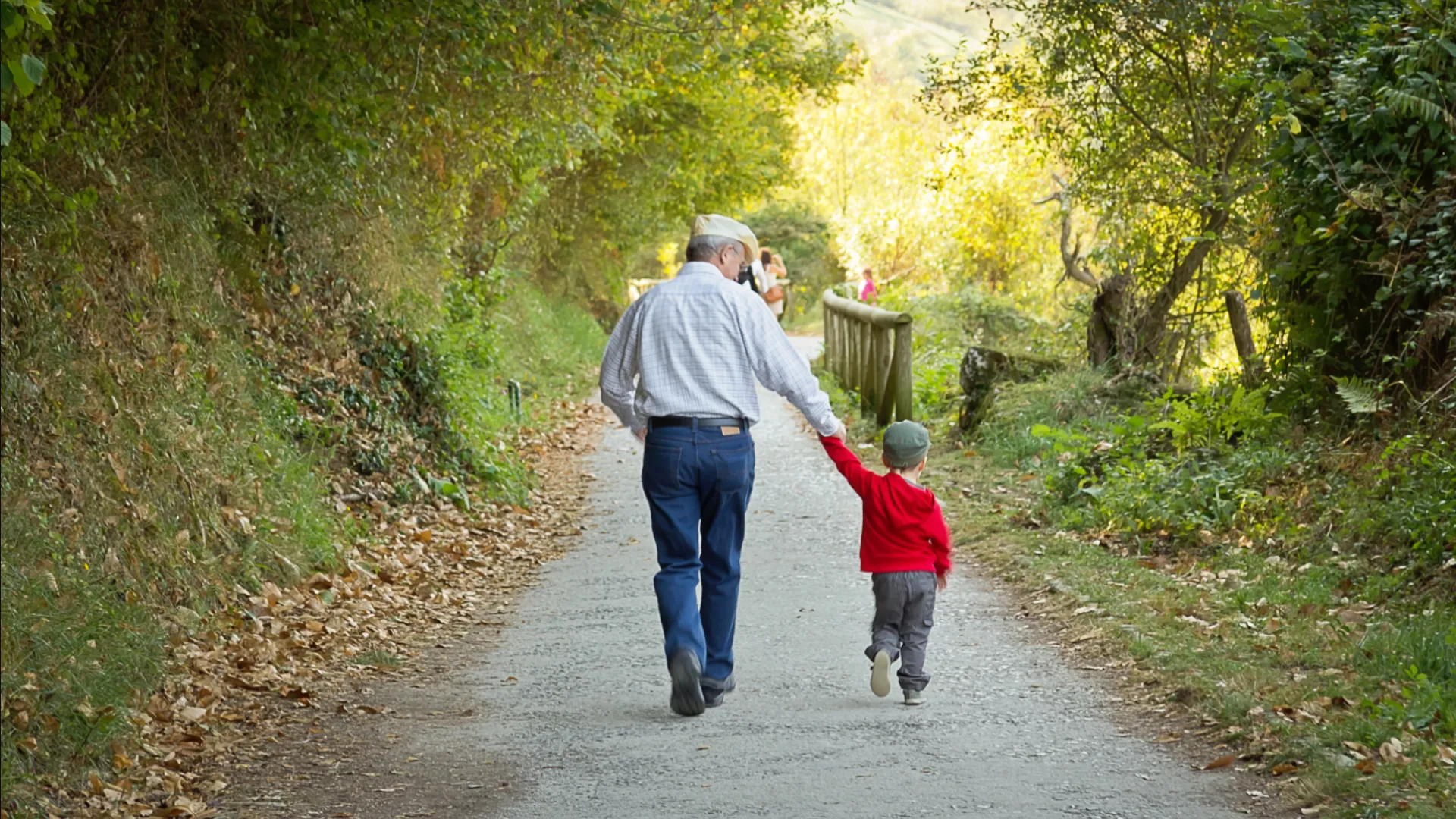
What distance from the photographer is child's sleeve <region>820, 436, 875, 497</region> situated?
5.97m

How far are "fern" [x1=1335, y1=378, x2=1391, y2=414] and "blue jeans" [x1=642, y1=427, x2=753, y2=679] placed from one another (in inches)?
168

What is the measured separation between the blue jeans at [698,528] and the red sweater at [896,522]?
1.42 ft

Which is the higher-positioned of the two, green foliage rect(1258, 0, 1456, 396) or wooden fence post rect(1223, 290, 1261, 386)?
green foliage rect(1258, 0, 1456, 396)

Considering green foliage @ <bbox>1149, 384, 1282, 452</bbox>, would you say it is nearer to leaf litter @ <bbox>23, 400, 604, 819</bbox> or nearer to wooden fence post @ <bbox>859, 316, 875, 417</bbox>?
leaf litter @ <bbox>23, 400, 604, 819</bbox>

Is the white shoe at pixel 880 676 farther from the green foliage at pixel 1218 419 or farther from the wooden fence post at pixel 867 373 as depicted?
→ the wooden fence post at pixel 867 373

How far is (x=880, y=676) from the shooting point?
19.9 feet

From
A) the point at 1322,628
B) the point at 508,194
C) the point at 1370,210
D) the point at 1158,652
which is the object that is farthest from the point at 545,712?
the point at 508,194

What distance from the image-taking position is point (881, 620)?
6180 millimetres

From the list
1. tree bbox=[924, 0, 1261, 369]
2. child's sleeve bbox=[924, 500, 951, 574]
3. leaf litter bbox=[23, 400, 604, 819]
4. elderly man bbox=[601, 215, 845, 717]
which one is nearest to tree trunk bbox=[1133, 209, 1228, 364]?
tree bbox=[924, 0, 1261, 369]

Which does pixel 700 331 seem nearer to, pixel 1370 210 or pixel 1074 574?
pixel 1074 574

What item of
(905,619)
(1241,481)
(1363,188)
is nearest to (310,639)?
(905,619)

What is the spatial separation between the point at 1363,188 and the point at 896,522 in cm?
443

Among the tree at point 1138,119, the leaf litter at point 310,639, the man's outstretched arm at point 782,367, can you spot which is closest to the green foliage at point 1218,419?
the tree at point 1138,119

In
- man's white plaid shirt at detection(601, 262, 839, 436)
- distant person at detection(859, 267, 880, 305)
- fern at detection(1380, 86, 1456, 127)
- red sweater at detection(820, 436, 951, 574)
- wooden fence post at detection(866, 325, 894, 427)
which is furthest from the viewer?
distant person at detection(859, 267, 880, 305)
